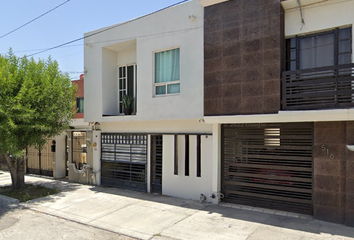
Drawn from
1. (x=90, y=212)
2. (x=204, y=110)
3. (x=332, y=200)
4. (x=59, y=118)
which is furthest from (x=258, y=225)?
(x=59, y=118)

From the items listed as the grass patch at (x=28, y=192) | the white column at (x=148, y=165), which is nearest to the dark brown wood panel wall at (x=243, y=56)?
the white column at (x=148, y=165)

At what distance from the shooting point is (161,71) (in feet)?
30.6

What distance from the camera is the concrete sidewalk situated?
586 cm

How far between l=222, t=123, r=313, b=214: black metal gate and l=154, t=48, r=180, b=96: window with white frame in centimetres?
239

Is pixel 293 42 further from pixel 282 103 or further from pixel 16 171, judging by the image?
pixel 16 171

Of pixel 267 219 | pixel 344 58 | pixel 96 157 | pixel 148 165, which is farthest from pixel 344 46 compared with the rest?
pixel 96 157

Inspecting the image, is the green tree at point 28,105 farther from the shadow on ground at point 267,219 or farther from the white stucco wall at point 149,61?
the shadow on ground at point 267,219

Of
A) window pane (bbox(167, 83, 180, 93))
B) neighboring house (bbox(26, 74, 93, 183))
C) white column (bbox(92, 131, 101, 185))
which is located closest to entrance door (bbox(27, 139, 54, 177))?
neighboring house (bbox(26, 74, 93, 183))

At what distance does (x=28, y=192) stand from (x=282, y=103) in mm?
9458

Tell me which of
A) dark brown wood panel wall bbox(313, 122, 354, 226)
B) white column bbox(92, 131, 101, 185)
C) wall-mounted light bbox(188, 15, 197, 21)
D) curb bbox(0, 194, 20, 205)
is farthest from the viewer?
white column bbox(92, 131, 101, 185)

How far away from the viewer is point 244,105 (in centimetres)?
735

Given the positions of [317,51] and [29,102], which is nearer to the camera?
[317,51]

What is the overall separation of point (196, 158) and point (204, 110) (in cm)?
171

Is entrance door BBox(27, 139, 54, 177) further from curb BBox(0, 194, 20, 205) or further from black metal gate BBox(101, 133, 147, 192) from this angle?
curb BBox(0, 194, 20, 205)
